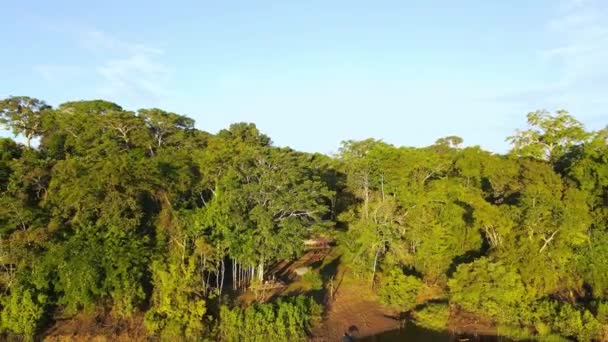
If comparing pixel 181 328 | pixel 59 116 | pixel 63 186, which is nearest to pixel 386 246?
pixel 181 328

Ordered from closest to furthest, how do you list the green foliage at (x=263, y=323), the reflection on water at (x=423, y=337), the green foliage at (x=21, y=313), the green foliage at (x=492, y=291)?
the green foliage at (x=21, y=313), the green foliage at (x=263, y=323), the reflection on water at (x=423, y=337), the green foliage at (x=492, y=291)

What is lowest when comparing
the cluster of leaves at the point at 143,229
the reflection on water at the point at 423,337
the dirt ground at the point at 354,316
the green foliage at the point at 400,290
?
the reflection on water at the point at 423,337

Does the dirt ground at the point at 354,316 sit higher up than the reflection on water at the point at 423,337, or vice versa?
the dirt ground at the point at 354,316

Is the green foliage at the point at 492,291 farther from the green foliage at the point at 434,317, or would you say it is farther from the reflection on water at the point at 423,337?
the reflection on water at the point at 423,337

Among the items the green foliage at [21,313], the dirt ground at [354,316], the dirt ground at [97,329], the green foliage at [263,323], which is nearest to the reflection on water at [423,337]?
the dirt ground at [354,316]

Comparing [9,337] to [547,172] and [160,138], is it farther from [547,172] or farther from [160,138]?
[547,172]

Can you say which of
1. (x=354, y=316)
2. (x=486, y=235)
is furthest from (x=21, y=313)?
(x=486, y=235)
